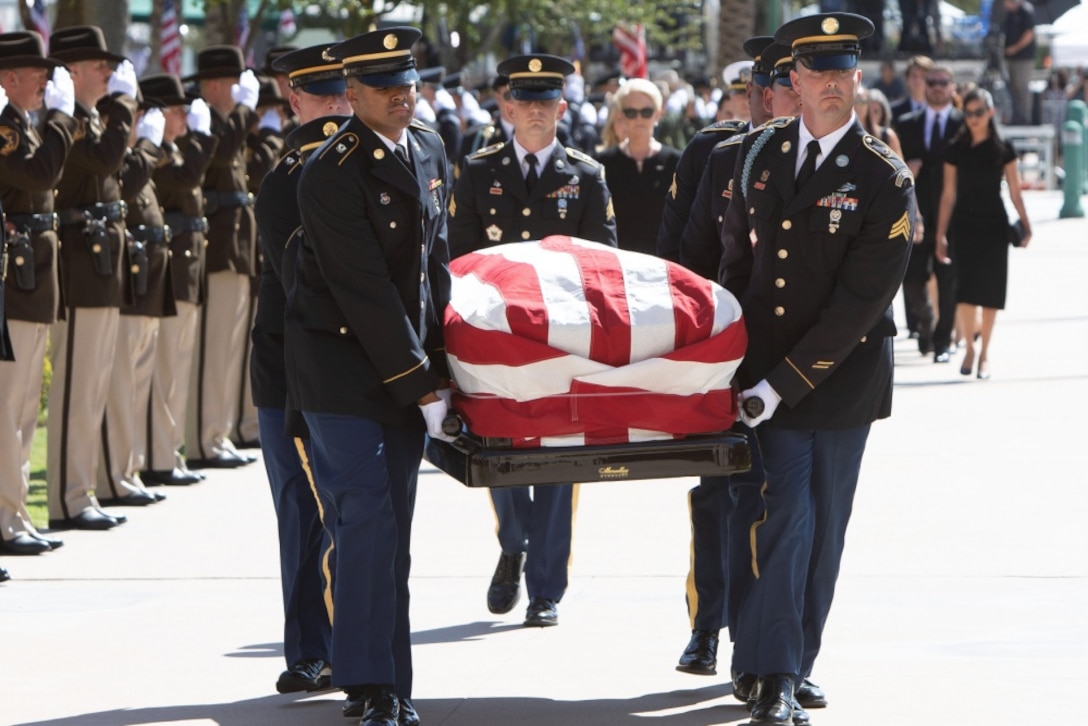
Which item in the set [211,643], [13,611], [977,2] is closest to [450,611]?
[211,643]

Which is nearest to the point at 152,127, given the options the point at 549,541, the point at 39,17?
the point at 549,541

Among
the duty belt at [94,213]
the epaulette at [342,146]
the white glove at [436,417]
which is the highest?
the epaulette at [342,146]

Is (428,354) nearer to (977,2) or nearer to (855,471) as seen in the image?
(855,471)

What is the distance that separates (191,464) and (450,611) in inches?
165

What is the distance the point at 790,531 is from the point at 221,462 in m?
6.03

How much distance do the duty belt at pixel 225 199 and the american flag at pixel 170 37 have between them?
590 inches

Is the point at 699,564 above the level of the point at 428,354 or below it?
below

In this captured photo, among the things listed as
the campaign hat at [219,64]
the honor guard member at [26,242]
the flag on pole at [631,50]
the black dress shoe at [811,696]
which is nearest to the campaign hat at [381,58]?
the black dress shoe at [811,696]

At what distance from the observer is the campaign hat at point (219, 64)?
11.4m

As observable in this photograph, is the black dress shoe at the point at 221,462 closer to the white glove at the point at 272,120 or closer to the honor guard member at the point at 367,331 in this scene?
the white glove at the point at 272,120

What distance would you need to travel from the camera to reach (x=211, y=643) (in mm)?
7027

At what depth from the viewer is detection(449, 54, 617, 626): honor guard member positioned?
768cm

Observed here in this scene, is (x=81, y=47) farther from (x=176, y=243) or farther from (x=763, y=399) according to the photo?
(x=763, y=399)

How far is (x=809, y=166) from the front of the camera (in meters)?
5.86
